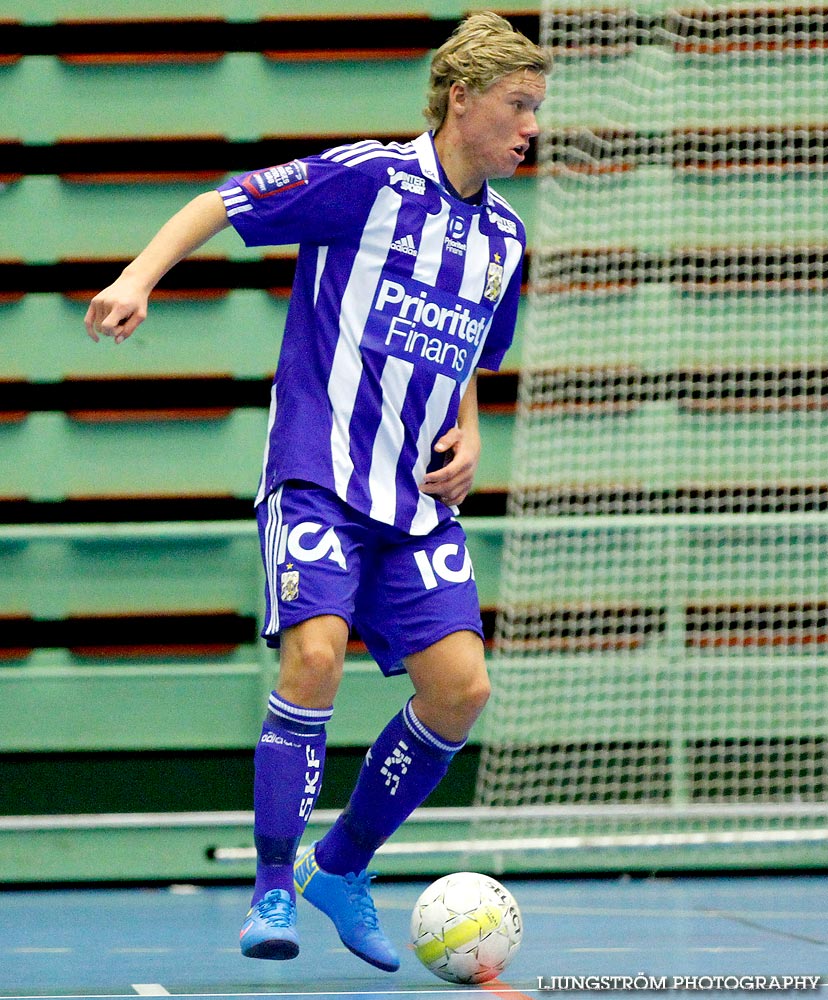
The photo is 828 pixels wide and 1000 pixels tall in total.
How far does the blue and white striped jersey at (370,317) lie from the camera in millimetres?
3217

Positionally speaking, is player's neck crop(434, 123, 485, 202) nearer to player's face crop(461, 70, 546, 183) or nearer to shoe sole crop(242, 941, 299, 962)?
player's face crop(461, 70, 546, 183)

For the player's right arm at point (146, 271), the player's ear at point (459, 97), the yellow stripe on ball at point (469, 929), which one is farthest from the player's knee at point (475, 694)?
the player's ear at point (459, 97)

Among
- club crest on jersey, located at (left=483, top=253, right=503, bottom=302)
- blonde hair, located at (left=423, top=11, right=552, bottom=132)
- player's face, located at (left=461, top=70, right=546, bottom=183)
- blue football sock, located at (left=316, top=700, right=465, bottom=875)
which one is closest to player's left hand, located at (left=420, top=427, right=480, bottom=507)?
club crest on jersey, located at (left=483, top=253, right=503, bottom=302)

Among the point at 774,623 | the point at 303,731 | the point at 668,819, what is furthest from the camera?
the point at 774,623

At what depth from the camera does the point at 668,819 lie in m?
5.50

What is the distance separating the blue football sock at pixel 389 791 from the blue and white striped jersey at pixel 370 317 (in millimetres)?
467

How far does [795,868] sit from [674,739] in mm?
674

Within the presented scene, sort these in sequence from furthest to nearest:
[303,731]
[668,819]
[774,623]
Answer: [774,623]
[668,819]
[303,731]

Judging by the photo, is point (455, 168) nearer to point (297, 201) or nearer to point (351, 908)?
point (297, 201)

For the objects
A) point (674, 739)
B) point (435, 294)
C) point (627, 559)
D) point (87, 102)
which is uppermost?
point (87, 102)

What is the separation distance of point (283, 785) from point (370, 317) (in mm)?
1016

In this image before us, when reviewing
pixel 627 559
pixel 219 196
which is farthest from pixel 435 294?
pixel 627 559

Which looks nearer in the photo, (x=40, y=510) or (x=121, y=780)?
(x=121, y=780)

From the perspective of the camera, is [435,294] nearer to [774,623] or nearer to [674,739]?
[674,739]
